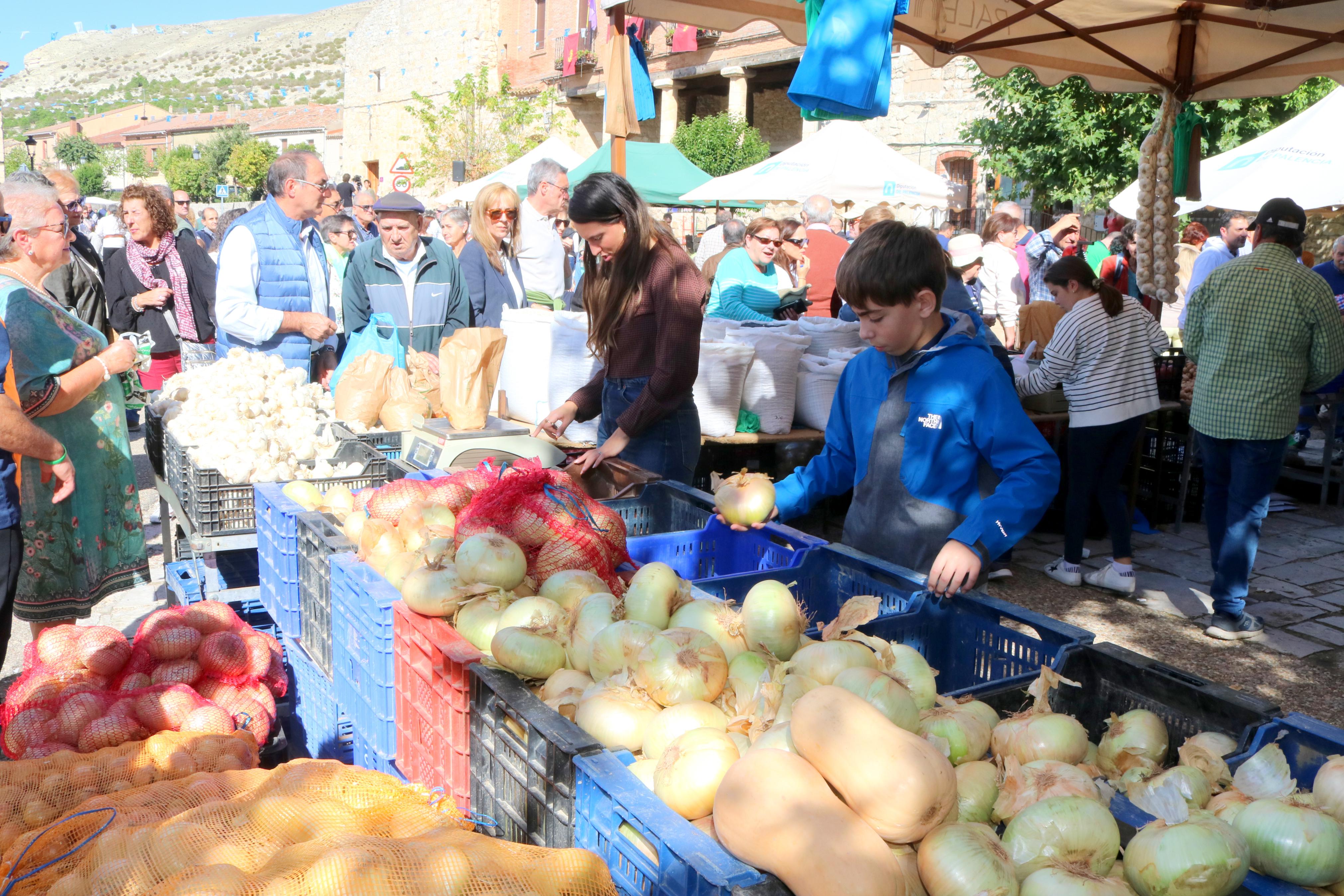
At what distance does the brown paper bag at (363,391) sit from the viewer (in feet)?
14.2

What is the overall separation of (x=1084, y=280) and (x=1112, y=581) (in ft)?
5.94

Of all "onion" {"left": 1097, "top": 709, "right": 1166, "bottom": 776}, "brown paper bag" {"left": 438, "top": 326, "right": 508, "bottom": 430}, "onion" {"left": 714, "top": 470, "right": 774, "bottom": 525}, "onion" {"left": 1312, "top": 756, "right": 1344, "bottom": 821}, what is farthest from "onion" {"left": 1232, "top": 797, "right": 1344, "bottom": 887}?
"brown paper bag" {"left": 438, "top": 326, "right": 508, "bottom": 430}

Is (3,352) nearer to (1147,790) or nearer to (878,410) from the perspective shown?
(878,410)

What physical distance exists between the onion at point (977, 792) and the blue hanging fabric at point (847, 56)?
110 inches

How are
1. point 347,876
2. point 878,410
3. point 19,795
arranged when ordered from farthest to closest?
point 878,410
point 19,795
point 347,876

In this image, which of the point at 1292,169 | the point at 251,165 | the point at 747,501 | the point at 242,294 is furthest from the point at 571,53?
the point at 747,501

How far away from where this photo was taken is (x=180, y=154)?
3036 inches

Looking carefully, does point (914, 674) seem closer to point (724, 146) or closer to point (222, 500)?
point (222, 500)

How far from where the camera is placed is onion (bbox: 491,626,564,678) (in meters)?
1.84

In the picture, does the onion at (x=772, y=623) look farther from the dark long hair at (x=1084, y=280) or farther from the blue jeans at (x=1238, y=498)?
the dark long hair at (x=1084, y=280)

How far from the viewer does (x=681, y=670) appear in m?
1.73

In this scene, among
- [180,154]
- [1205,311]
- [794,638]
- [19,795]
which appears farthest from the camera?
[180,154]

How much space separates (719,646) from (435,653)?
0.59 m

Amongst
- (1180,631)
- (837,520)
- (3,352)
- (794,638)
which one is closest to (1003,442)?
(794,638)
